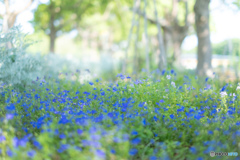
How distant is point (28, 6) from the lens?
963 cm

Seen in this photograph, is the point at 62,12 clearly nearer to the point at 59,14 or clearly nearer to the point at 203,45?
the point at 59,14

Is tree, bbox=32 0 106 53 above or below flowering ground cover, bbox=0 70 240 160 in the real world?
above

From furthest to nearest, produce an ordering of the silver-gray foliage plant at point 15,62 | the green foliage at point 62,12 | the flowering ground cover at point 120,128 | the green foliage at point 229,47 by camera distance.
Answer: the green foliage at point 229,47 < the green foliage at point 62,12 < the silver-gray foliage plant at point 15,62 < the flowering ground cover at point 120,128

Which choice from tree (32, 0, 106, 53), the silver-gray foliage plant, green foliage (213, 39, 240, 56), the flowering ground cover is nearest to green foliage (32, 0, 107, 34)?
tree (32, 0, 106, 53)

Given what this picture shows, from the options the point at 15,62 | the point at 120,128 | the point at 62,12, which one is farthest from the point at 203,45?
the point at 62,12

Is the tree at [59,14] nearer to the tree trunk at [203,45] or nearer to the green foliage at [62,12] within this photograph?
the green foliage at [62,12]

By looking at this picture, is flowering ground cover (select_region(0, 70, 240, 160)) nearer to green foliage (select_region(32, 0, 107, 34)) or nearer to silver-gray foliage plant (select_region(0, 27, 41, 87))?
silver-gray foliage plant (select_region(0, 27, 41, 87))

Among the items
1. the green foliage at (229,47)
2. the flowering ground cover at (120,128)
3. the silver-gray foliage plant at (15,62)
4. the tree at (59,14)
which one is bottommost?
the flowering ground cover at (120,128)

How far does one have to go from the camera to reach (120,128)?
2.19 metres

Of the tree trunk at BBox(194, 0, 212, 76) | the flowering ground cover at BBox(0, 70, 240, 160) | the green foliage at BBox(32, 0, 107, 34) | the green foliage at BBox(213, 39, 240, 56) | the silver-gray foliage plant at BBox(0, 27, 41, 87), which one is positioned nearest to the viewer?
the flowering ground cover at BBox(0, 70, 240, 160)

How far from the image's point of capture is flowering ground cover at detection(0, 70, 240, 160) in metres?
2.11

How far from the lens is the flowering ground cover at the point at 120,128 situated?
83.1 inches

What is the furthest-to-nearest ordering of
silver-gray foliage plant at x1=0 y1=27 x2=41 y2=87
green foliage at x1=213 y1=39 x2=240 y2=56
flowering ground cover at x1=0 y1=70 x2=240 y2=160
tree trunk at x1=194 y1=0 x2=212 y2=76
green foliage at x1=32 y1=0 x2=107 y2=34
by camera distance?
1. green foliage at x1=213 y1=39 x2=240 y2=56
2. green foliage at x1=32 y1=0 x2=107 y2=34
3. tree trunk at x1=194 y1=0 x2=212 y2=76
4. silver-gray foliage plant at x1=0 y1=27 x2=41 y2=87
5. flowering ground cover at x1=0 y1=70 x2=240 y2=160

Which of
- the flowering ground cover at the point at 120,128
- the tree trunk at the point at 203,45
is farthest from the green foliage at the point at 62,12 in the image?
the flowering ground cover at the point at 120,128
